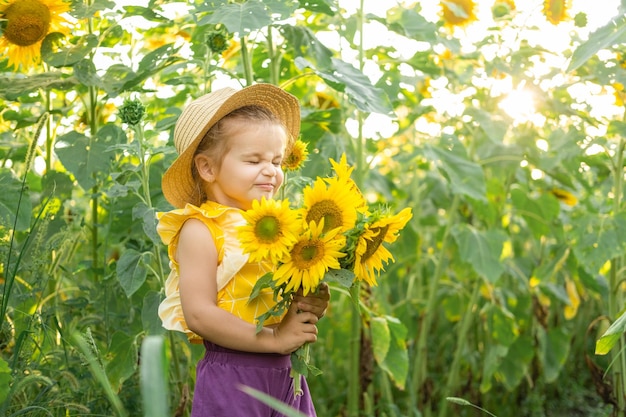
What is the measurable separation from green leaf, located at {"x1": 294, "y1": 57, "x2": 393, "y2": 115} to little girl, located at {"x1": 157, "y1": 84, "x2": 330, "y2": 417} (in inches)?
15.3

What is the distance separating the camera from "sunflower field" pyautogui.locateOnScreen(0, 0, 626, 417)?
195cm

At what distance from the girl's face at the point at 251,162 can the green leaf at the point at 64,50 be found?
0.74 meters

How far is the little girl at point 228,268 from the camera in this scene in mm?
1393

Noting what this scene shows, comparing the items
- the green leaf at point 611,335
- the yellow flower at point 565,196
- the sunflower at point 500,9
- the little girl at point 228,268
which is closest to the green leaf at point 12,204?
the little girl at point 228,268

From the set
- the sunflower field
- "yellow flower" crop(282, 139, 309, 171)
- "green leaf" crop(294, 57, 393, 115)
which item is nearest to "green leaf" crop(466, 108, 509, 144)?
the sunflower field

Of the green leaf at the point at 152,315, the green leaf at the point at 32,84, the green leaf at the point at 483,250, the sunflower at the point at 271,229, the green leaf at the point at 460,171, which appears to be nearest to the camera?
the sunflower at the point at 271,229

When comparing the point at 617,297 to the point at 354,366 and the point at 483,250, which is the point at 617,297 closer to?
the point at 483,250

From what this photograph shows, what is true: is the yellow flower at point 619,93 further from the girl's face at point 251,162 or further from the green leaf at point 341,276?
the green leaf at point 341,276

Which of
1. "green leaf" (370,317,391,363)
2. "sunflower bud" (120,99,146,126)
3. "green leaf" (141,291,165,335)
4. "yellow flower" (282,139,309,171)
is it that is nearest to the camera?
"yellow flower" (282,139,309,171)

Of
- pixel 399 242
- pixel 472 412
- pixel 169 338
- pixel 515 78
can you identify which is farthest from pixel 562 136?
pixel 169 338

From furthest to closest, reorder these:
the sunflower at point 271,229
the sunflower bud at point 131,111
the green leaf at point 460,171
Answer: the green leaf at point 460,171 < the sunflower bud at point 131,111 < the sunflower at point 271,229

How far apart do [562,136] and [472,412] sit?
3.45 ft

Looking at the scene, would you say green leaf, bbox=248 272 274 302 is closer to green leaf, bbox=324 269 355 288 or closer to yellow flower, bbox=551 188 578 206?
green leaf, bbox=324 269 355 288

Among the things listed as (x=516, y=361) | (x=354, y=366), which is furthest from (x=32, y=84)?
(x=516, y=361)
